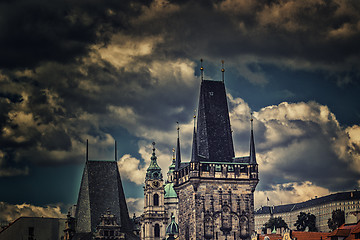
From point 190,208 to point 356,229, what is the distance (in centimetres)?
3460

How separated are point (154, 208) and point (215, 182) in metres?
85.0

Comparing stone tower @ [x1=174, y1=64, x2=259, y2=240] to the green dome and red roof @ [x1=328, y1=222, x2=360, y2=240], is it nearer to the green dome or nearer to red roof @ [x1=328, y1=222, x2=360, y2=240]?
red roof @ [x1=328, y1=222, x2=360, y2=240]

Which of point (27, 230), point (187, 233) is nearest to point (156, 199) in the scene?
point (187, 233)

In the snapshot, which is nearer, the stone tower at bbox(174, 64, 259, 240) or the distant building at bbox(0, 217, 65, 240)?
the distant building at bbox(0, 217, 65, 240)

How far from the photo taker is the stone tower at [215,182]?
359 ft

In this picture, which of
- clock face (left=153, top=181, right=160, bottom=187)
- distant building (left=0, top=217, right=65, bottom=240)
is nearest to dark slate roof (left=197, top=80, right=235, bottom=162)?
distant building (left=0, top=217, right=65, bottom=240)

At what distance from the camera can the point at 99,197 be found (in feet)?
367

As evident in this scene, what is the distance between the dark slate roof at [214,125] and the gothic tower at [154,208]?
77.5 meters

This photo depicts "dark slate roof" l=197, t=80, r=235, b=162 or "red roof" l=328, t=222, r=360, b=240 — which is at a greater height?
"dark slate roof" l=197, t=80, r=235, b=162

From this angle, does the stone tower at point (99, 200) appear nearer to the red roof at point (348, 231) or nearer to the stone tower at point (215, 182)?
the stone tower at point (215, 182)

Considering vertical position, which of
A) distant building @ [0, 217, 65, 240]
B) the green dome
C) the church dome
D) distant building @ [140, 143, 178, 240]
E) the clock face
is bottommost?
distant building @ [0, 217, 65, 240]

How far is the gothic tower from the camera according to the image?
192000 mm

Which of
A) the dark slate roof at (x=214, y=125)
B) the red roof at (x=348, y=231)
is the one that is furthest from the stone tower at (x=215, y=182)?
the red roof at (x=348, y=231)

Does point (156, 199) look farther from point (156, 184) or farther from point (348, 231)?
point (348, 231)
